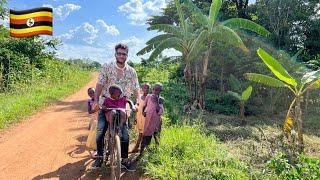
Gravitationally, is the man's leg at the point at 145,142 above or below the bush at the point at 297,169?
above

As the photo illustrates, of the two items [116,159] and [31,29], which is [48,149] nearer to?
[116,159]

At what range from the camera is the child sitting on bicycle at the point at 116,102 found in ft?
19.9

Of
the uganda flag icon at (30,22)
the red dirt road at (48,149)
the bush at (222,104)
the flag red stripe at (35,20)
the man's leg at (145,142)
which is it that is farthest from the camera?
the flag red stripe at (35,20)

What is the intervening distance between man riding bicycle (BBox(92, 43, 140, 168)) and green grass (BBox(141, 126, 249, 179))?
57 cm

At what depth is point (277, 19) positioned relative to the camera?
25.8 metres

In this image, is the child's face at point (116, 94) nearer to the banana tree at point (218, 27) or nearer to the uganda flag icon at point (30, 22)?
the banana tree at point (218, 27)

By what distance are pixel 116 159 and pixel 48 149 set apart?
9.77 feet

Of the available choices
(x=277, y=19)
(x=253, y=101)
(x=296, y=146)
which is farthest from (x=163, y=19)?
(x=296, y=146)

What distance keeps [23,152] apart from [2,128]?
2.61m

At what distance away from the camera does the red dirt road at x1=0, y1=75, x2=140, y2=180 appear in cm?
684

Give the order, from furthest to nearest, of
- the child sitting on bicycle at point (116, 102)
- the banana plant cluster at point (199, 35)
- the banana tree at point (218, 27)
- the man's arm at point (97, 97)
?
the banana plant cluster at point (199, 35)
the banana tree at point (218, 27)
the man's arm at point (97, 97)
the child sitting on bicycle at point (116, 102)

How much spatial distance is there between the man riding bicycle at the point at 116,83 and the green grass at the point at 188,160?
0.57 meters

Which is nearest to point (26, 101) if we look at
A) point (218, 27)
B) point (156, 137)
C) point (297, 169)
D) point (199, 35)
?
point (199, 35)

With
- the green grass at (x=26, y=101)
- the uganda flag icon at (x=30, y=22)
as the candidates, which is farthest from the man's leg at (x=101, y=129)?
the uganda flag icon at (x=30, y=22)
